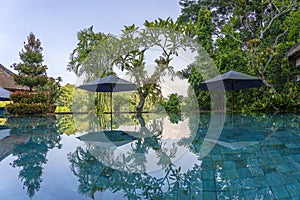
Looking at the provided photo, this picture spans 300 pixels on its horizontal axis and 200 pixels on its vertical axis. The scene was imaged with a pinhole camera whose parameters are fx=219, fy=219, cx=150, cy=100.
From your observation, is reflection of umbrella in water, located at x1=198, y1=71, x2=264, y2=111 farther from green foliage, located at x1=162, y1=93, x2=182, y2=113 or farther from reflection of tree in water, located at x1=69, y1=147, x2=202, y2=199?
reflection of tree in water, located at x1=69, y1=147, x2=202, y2=199

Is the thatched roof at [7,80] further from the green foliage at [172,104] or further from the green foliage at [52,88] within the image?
the green foliage at [172,104]

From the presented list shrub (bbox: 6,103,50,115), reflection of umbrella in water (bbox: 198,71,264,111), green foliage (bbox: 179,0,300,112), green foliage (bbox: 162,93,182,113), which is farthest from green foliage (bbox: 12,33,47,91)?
reflection of umbrella in water (bbox: 198,71,264,111)

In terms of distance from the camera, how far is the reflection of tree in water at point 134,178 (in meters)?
A: 1.91

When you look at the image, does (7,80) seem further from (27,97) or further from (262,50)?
(262,50)

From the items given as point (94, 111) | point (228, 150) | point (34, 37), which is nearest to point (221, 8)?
point (94, 111)

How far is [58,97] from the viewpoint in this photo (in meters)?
14.9

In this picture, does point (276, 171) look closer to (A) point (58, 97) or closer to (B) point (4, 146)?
(B) point (4, 146)

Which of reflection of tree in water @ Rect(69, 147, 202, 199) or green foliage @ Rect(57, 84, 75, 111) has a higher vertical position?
green foliage @ Rect(57, 84, 75, 111)

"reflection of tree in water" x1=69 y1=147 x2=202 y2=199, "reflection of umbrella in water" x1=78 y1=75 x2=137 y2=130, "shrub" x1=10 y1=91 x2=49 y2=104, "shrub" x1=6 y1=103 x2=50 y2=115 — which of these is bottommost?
"reflection of tree in water" x1=69 y1=147 x2=202 y2=199

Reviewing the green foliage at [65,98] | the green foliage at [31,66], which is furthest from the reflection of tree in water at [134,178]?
the green foliage at [65,98]

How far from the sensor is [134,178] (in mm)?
2334

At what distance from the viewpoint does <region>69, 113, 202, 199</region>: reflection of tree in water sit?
75.1 inches

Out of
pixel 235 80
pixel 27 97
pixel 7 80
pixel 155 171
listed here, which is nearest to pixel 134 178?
pixel 155 171

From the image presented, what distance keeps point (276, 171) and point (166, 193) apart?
48.6 inches
